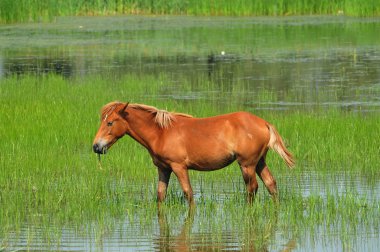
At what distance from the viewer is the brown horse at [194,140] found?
38.3ft

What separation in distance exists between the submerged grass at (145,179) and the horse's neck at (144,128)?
0.73 m

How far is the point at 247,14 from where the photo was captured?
147ft

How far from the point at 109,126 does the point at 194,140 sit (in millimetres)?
1001

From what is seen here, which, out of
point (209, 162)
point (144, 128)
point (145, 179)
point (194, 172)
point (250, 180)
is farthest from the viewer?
point (194, 172)

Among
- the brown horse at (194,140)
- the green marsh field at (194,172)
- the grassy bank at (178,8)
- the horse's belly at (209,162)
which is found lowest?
the grassy bank at (178,8)

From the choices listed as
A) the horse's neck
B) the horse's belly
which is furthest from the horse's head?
the horse's belly

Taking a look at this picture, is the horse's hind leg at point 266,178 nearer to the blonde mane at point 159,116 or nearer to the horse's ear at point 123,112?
the blonde mane at point 159,116

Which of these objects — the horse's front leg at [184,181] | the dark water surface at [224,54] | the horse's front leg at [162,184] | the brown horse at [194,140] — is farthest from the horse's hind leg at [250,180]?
the dark water surface at [224,54]

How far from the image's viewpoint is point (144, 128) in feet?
39.7

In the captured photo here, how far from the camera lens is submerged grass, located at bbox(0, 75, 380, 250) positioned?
11008 mm

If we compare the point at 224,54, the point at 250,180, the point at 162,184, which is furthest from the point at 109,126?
the point at 224,54

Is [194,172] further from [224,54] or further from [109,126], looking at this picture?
[224,54]

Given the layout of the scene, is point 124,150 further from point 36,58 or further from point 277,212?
point 36,58

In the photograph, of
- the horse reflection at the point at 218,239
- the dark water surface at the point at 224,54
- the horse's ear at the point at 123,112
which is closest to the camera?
the horse reflection at the point at 218,239
